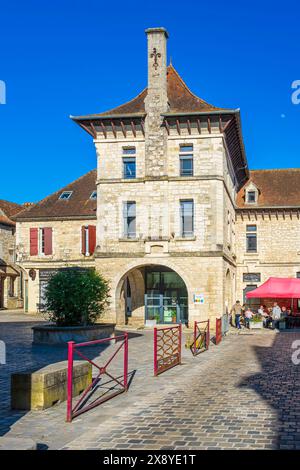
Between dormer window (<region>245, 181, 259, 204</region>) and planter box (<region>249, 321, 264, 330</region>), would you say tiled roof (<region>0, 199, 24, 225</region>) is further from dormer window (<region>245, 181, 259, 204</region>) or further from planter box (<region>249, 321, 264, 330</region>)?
planter box (<region>249, 321, 264, 330</region>)

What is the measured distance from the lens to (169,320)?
95.9 ft

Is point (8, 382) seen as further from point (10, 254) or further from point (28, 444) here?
point (10, 254)

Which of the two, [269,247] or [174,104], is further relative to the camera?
[269,247]

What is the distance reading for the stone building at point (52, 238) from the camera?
35.1m

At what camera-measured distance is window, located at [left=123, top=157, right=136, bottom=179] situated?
28.0 m

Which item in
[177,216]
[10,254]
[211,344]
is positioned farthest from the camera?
[10,254]

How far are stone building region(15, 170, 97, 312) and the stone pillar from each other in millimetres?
8275

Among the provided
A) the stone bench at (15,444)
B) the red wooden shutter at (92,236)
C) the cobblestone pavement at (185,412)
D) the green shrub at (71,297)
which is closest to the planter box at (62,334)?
the green shrub at (71,297)

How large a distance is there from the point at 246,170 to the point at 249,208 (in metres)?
2.84

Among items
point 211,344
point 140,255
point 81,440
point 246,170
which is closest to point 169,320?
point 140,255

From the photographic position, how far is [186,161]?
27.5m

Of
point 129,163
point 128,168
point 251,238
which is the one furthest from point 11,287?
point 129,163

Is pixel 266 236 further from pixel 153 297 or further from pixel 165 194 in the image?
pixel 165 194

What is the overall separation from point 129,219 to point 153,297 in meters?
4.61
